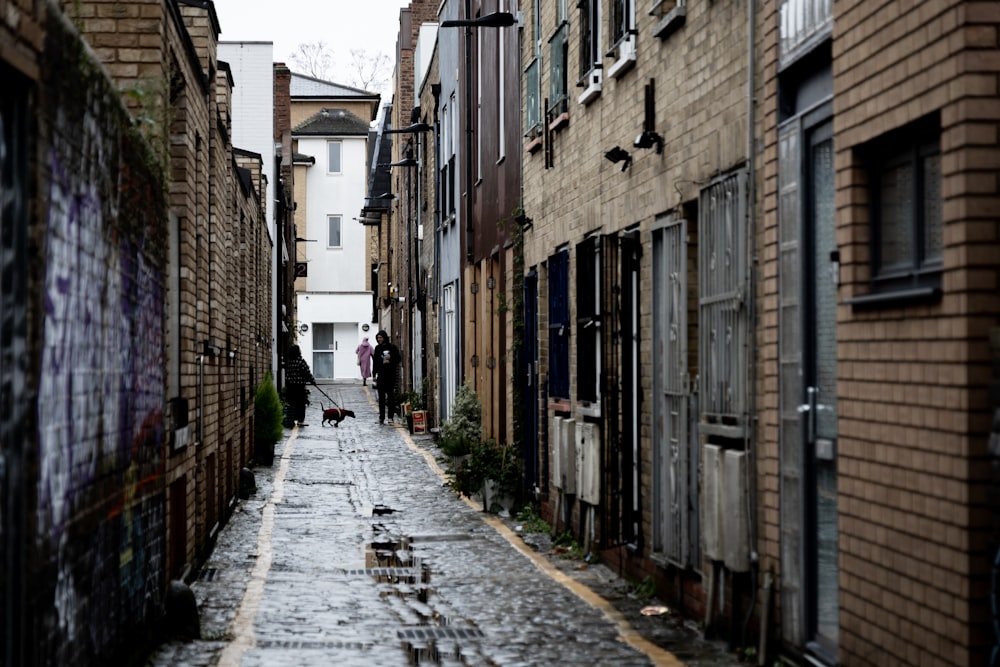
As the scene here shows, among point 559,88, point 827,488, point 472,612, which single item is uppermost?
point 559,88

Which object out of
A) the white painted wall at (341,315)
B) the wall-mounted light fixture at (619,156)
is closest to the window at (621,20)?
the wall-mounted light fixture at (619,156)

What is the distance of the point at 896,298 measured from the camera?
6.46m

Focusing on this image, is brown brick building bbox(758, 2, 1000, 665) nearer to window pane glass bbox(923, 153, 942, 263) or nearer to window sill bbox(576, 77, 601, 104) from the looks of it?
window pane glass bbox(923, 153, 942, 263)

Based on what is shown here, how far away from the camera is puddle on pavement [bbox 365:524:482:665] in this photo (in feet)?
29.2

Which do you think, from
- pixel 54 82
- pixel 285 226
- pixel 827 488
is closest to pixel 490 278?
pixel 827 488

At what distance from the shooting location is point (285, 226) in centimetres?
4706

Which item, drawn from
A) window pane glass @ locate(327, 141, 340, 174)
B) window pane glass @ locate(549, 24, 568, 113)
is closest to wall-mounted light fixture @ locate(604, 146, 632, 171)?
window pane glass @ locate(549, 24, 568, 113)

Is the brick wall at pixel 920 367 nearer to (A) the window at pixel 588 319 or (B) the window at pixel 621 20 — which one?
(B) the window at pixel 621 20

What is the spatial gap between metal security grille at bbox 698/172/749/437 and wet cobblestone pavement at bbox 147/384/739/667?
1408mm

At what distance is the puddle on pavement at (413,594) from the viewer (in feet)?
29.2

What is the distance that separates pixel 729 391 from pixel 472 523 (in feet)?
24.4

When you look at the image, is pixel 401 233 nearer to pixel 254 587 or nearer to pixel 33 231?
pixel 254 587

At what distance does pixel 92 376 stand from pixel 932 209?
3.59 m

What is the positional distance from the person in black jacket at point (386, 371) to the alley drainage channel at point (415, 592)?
18277mm
